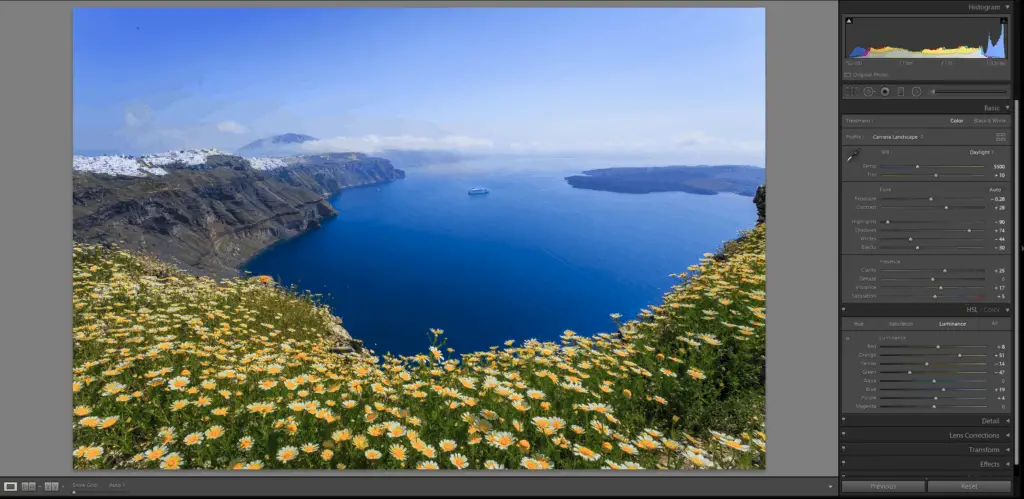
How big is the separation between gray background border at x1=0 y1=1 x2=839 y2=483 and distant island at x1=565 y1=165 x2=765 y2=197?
5.13 feet

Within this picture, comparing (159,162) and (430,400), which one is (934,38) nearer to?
(430,400)

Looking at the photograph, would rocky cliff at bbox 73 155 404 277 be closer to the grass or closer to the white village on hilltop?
the white village on hilltop

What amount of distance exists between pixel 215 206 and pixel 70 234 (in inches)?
340

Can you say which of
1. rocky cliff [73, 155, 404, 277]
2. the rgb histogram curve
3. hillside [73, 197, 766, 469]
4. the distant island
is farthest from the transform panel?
rocky cliff [73, 155, 404, 277]

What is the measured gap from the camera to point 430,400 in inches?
94.2

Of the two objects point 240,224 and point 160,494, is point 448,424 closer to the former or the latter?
point 160,494

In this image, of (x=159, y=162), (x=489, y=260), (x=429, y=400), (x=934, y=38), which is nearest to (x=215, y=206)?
(x=159, y=162)

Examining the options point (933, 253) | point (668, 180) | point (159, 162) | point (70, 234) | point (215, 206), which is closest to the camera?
point (933, 253)

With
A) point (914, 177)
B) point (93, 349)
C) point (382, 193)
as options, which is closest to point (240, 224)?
point (382, 193)

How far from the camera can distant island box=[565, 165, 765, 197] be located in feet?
13.6

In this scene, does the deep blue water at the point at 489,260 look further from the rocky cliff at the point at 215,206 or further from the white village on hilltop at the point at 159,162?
the white village on hilltop at the point at 159,162

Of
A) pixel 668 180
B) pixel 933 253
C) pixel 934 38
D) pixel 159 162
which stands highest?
pixel 159 162

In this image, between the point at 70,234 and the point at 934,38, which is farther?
the point at 70,234

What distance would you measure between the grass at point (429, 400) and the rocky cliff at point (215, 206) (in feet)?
8.89
